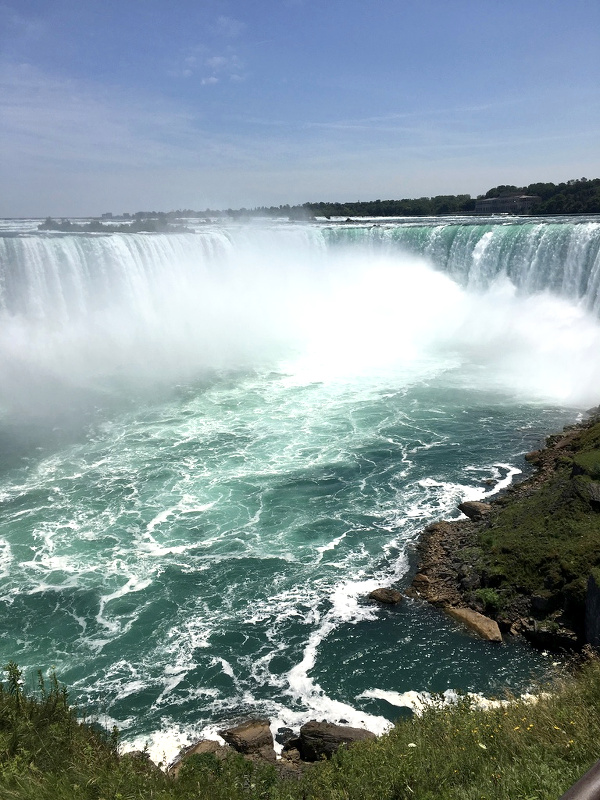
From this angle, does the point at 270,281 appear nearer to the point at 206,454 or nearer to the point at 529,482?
the point at 206,454

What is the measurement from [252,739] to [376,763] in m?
2.49

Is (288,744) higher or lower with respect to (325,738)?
lower

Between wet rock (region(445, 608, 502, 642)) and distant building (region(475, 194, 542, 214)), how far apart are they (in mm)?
44985

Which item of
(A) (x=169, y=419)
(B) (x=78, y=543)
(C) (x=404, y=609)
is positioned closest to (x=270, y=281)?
(A) (x=169, y=419)

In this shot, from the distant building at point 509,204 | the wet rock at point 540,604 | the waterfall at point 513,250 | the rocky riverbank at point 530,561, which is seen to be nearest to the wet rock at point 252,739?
the rocky riverbank at point 530,561

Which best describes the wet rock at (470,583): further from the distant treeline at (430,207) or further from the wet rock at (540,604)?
the distant treeline at (430,207)

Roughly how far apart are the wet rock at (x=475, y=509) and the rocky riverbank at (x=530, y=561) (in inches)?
0.8

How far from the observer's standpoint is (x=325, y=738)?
7.29 metres

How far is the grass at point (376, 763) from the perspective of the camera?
4246 millimetres

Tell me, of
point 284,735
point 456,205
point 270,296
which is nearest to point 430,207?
point 456,205

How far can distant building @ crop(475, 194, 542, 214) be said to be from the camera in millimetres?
49362

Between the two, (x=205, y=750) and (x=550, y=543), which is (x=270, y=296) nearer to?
(x=550, y=543)

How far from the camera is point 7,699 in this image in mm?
5609

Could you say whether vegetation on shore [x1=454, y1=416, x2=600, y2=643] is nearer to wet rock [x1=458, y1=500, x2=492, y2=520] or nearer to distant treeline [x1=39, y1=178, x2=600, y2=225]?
wet rock [x1=458, y1=500, x2=492, y2=520]
